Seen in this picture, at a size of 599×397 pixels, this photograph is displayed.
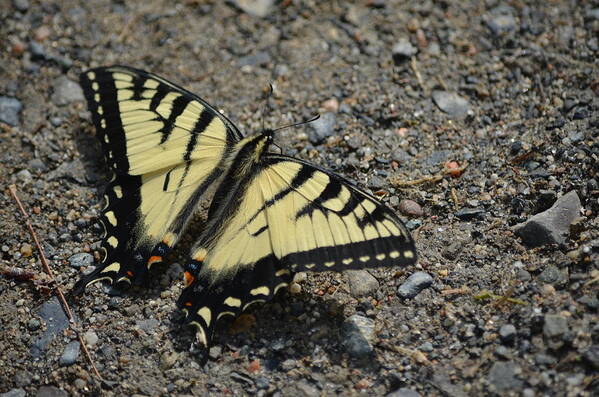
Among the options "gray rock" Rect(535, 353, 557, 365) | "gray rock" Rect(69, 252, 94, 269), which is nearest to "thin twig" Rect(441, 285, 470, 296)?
"gray rock" Rect(535, 353, 557, 365)

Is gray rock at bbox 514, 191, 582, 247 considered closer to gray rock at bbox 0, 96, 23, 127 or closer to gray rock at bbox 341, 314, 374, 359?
gray rock at bbox 341, 314, 374, 359

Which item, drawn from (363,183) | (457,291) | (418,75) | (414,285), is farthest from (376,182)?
(418,75)

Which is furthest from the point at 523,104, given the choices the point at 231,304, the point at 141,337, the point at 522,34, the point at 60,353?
the point at 60,353

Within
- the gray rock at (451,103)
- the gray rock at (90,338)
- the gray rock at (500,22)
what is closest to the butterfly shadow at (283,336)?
the gray rock at (90,338)

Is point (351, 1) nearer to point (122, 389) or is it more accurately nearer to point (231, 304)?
point (231, 304)

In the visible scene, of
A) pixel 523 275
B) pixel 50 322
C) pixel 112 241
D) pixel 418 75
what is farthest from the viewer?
pixel 418 75

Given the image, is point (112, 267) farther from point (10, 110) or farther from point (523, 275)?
point (523, 275)
